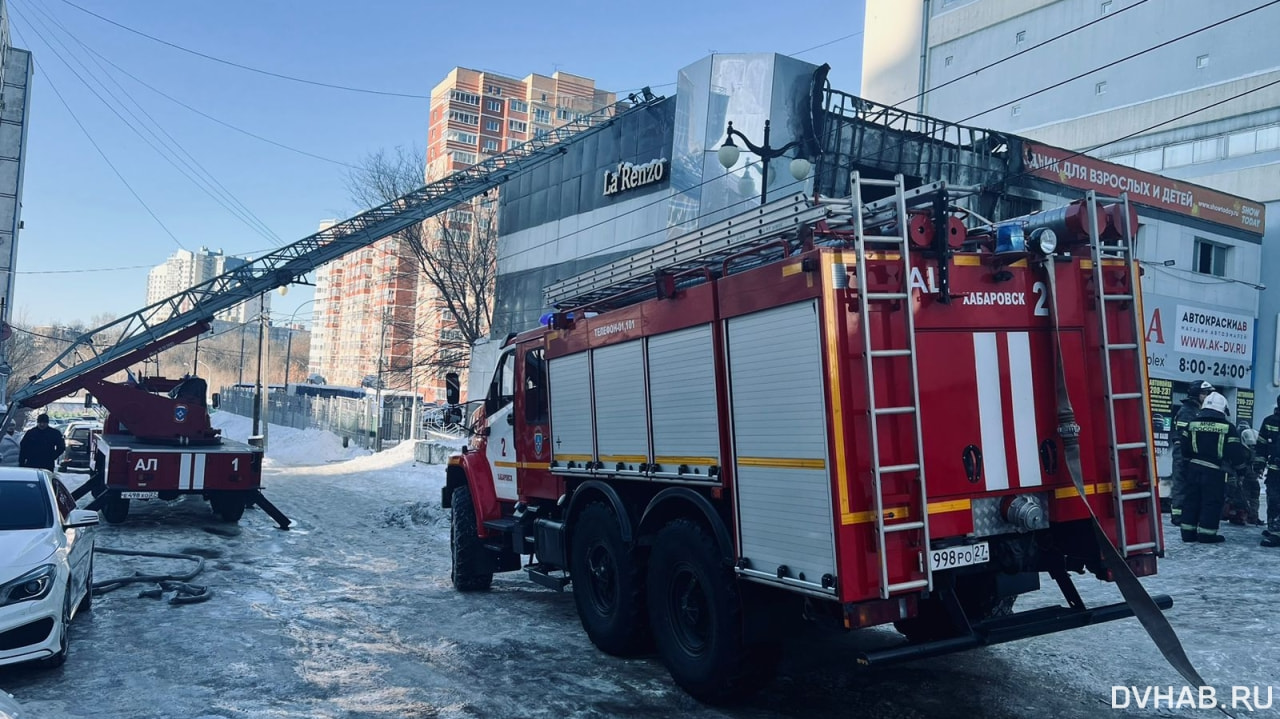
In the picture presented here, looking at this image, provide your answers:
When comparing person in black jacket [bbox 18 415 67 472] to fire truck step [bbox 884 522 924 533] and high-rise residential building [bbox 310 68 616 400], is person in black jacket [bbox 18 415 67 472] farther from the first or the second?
high-rise residential building [bbox 310 68 616 400]

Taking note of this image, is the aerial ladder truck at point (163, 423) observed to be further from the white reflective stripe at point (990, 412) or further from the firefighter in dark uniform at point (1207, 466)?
the firefighter in dark uniform at point (1207, 466)

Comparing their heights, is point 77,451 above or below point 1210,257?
below

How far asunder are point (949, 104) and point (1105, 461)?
143ft

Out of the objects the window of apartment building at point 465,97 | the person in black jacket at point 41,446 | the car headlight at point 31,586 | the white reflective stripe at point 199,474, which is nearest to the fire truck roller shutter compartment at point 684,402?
the car headlight at point 31,586

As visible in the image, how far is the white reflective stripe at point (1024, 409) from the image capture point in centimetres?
541

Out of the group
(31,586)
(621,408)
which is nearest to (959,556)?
(621,408)

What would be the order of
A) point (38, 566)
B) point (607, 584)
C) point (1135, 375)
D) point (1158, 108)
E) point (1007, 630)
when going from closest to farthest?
1. point (1007, 630)
2. point (1135, 375)
3. point (38, 566)
4. point (607, 584)
5. point (1158, 108)

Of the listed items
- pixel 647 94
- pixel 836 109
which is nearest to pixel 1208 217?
pixel 836 109

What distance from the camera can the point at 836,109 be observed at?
2148 centimetres

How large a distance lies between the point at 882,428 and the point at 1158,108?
37465 mm

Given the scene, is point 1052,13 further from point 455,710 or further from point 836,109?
point 455,710

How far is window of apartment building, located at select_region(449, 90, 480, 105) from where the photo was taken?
3797 inches

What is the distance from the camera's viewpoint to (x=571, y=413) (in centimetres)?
797

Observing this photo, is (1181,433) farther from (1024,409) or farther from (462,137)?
(462,137)
